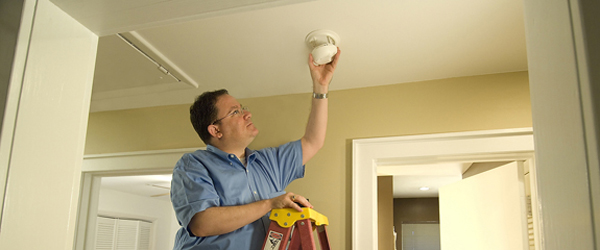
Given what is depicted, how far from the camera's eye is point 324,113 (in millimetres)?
1792

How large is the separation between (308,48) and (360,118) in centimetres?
55

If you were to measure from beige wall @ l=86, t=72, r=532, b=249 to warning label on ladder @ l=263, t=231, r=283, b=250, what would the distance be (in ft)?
2.93

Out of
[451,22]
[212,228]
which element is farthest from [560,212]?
[451,22]

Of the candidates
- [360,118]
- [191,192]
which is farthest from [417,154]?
[191,192]

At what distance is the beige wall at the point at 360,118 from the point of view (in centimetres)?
208

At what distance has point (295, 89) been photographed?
2408mm

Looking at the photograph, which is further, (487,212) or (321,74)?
(487,212)

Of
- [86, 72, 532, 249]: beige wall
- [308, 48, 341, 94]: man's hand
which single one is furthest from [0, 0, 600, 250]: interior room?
[308, 48, 341, 94]: man's hand

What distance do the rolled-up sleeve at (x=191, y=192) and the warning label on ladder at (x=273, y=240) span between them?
204 millimetres

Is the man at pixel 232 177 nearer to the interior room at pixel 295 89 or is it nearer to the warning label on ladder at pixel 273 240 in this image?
the warning label on ladder at pixel 273 240

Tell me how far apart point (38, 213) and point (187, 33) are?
1.14 metres

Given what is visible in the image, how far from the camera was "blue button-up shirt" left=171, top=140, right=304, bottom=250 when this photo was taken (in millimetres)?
1387

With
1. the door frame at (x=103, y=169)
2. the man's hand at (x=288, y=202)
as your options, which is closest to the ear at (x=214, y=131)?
the man's hand at (x=288, y=202)

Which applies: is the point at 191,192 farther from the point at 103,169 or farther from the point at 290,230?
the point at 103,169
